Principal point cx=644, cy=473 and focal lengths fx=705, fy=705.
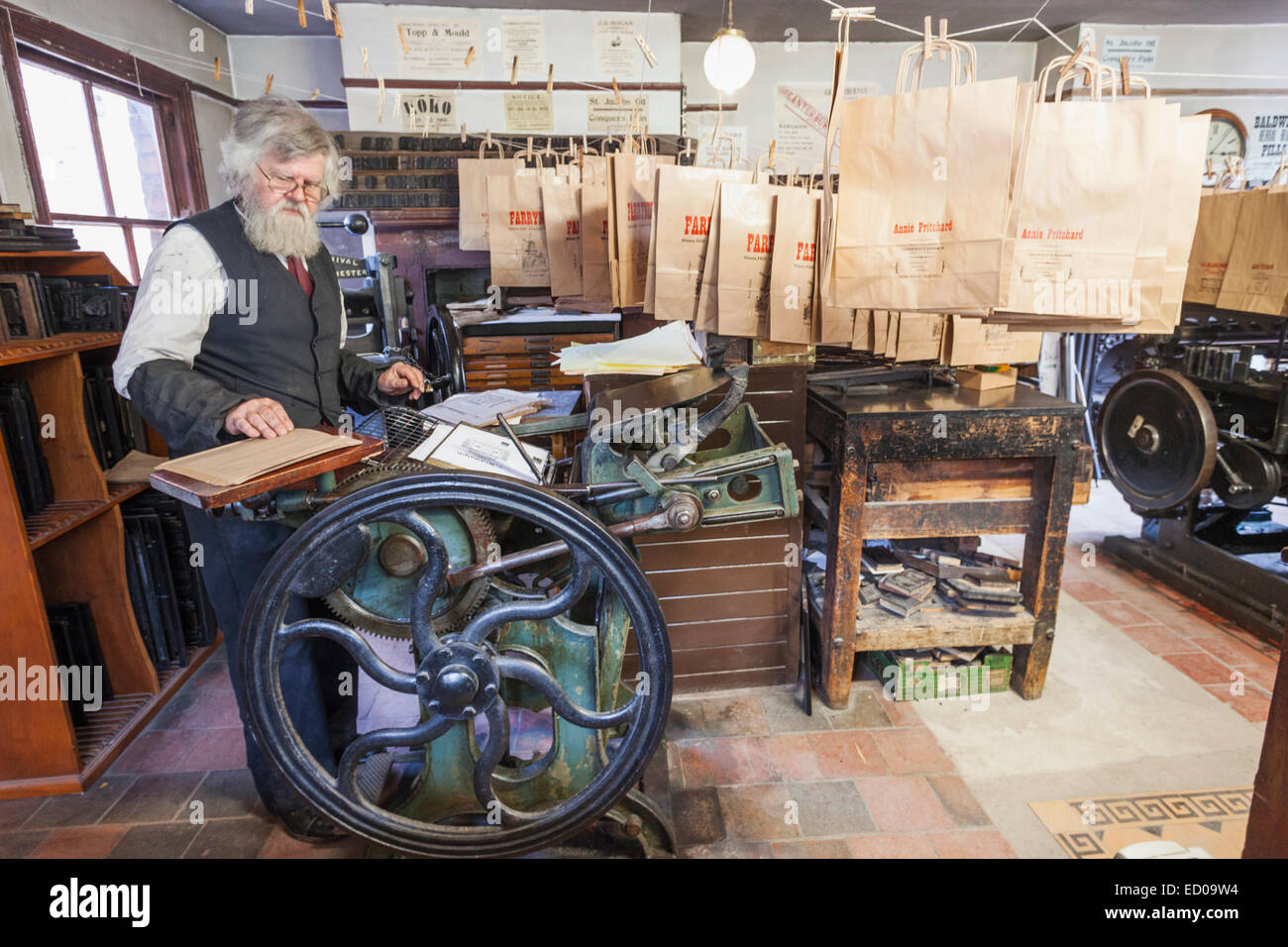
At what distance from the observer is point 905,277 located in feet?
5.45

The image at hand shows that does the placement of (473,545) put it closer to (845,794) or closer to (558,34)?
(845,794)

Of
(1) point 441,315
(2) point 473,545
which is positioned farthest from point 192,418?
(1) point 441,315

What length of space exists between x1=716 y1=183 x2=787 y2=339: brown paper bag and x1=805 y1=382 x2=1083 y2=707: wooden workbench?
0.42m

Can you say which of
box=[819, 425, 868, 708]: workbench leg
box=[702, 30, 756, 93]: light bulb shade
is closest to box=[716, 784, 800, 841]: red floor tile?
box=[819, 425, 868, 708]: workbench leg

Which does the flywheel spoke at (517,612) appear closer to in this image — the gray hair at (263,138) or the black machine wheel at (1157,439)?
the gray hair at (263,138)

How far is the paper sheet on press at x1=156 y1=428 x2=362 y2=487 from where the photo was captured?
1181mm

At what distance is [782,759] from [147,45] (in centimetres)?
518

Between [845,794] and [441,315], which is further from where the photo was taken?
[441,315]

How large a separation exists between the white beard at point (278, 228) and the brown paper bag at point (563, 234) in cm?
105

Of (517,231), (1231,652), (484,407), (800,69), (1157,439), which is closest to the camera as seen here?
(484,407)

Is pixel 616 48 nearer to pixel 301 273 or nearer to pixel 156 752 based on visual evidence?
pixel 301 273

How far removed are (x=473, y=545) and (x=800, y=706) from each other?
151cm

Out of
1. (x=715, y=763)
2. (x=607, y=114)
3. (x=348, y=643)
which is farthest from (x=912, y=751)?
(x=607, y=114)

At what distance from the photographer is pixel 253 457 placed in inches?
50.2
